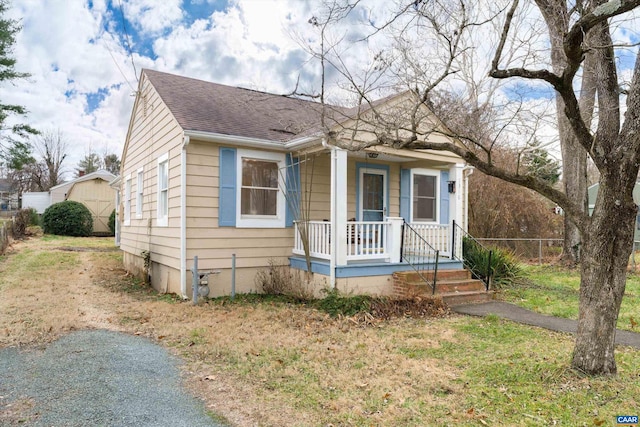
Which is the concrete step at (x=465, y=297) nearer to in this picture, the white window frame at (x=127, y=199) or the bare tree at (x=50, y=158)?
the white window frame at (x=127, y=199)

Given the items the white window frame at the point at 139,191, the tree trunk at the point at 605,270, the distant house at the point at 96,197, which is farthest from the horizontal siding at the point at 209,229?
the distant house at the point at 96,197

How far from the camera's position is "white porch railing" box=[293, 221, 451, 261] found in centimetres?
818

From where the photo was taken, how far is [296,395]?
12.5ft

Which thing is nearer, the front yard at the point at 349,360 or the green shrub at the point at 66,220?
the front yard at the point at 349,360

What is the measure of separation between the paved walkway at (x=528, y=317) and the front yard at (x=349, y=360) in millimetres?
364

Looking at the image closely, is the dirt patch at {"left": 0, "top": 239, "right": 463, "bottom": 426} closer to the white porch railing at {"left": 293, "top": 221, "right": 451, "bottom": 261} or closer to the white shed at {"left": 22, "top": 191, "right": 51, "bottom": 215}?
the white porch railing at {"left": 293, "top": 221, "right": 451, "bottom": 261}

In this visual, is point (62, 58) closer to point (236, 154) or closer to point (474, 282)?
point (236, 154)

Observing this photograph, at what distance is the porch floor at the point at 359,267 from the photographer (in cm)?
780

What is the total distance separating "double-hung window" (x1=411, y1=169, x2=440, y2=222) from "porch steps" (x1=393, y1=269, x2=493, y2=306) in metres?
2.73

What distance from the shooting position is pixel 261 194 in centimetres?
904

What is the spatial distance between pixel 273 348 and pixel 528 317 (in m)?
4.47

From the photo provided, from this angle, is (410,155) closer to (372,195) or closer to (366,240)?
(372,195)

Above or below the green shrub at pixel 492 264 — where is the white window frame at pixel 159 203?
above

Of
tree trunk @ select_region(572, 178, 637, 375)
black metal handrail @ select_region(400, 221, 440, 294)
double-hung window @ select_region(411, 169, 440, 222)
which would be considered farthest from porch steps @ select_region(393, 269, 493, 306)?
tree trunk @ select_region(572, 178, 637, 375)
